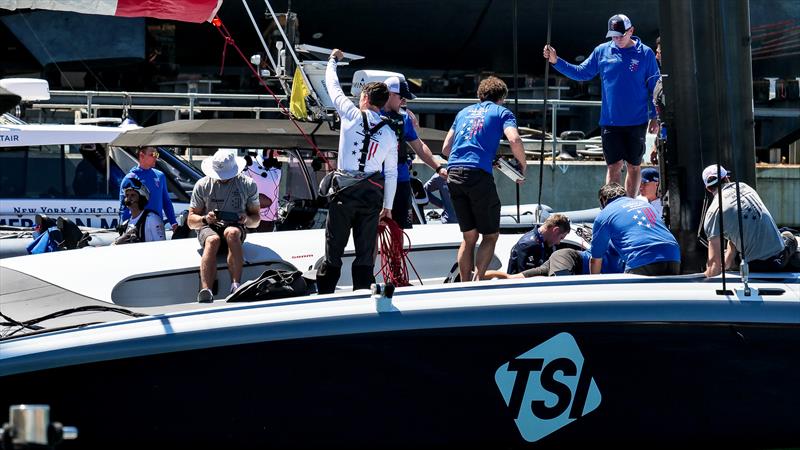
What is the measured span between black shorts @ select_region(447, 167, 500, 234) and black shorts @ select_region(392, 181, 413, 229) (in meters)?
1.23

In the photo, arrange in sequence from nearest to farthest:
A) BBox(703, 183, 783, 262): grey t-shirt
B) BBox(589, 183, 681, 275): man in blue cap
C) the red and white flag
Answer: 1. BBox(703, 183, 783, 262): grey t-shirt
2. BBox(589, 183, 681, 275): man in blue cap
3. the red and white flag

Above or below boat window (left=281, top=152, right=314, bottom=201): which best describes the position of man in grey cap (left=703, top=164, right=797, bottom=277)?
below

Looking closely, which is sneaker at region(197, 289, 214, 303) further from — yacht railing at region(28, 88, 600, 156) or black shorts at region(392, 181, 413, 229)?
yacht railing at region(28, 88, 600, 156)

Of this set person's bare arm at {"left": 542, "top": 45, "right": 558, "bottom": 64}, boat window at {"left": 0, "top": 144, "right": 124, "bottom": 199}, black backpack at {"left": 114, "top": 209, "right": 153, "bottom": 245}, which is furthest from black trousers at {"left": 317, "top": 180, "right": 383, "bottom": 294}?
boat window at {"left": 0, "top": 144, "right": 124, "bottom": 199}

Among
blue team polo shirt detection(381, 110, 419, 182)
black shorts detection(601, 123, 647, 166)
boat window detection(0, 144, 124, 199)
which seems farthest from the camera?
boat window detection(0, 144, 124, 199)

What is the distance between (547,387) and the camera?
5.09 meters

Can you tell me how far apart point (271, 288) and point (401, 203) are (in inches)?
104

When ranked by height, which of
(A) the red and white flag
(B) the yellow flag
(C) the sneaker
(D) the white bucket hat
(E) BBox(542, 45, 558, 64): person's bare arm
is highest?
(B) the yellow flag

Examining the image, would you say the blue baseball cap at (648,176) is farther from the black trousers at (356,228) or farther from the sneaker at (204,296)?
the sneaker at (204,296)

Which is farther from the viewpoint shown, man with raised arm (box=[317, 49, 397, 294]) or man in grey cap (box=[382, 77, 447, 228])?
man in grey cap (box=[382, 77, 447, 228])

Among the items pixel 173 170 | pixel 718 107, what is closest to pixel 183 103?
pixel 173 170

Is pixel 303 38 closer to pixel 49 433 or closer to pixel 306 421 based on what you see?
pixel 306 421

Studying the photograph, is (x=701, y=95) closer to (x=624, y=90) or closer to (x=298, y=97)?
(x=624, y=90)

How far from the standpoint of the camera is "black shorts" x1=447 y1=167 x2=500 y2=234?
6988 mm
